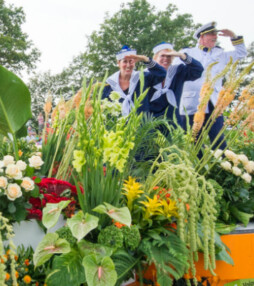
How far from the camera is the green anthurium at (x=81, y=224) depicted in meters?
1.36

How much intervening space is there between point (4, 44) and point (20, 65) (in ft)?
5.20

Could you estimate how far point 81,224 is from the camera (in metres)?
1.42

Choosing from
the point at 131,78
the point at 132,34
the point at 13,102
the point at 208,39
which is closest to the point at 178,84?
the point at 131,78

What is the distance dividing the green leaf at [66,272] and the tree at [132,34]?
57.7ft

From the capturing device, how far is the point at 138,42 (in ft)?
60.8

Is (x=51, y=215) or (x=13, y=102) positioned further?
(x=13, y=102)

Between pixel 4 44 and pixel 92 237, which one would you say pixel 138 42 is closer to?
pixel 4 44

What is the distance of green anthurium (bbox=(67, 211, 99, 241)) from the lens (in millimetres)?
1358

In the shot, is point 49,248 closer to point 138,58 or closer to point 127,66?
point 138,58

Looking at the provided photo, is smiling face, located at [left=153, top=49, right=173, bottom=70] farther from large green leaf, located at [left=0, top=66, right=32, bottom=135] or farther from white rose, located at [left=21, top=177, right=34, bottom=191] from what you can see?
white rose, located at [left=21, top=177, right=34, bottom=191]

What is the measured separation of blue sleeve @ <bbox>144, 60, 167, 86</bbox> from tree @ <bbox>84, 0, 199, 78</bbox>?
13641 mm

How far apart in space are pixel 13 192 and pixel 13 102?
24.0 inches

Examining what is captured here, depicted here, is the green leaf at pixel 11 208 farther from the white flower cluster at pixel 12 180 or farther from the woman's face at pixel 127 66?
the woman's face at pixel 127 66

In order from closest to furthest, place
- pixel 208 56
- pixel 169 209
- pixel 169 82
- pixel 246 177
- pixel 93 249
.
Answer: pixel 93 249 → pixel 169 209 → pixel 246 177 → pixel 169 82 → pixel 208 56
